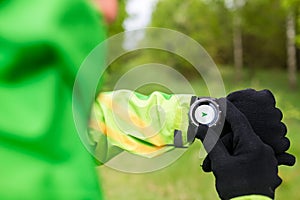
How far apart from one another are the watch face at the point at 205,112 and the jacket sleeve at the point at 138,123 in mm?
15

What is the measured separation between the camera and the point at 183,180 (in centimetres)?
565

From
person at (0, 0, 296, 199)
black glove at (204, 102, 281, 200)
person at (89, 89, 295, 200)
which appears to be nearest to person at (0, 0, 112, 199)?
person at (0, 0, 296, 199)

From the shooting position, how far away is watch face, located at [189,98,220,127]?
2.80 ft

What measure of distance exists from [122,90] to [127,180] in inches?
203

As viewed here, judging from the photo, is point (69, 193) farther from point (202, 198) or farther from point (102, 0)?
point (202, 198)

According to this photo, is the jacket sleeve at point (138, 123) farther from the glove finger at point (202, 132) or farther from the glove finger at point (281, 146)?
the glove finger at point (281, 146)

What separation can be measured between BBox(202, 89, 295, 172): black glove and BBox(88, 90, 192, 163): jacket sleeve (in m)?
0.08

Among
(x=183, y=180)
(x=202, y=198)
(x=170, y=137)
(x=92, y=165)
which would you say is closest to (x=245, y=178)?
(x=170, y=137)

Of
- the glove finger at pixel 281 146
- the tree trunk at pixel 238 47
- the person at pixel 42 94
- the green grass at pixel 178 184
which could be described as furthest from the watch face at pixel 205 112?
the tree trunk at pixel 238 47

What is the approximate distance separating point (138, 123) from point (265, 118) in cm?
19

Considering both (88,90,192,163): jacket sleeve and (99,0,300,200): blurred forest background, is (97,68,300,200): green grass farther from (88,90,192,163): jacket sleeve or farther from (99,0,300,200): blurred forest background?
(88,90,192,163): jacket sleeve

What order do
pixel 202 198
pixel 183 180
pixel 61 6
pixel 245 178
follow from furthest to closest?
pixel 183 180 → pixel 202 198 → pixel 245 178 → pixel 61 6

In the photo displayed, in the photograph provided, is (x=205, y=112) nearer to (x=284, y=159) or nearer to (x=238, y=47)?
(x=284, y=159)

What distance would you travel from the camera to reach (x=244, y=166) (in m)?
0.79
